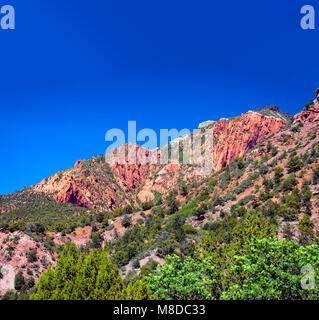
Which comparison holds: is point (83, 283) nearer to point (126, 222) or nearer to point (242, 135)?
point (126, 222)

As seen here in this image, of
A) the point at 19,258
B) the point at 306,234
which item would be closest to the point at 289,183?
the point at 306,234

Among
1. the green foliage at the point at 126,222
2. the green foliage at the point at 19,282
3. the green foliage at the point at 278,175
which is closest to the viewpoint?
the green foliage at the point at 19,282

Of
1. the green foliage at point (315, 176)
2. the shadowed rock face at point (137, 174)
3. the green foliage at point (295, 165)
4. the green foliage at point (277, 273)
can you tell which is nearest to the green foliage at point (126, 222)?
the green foliage at point (295, 165)

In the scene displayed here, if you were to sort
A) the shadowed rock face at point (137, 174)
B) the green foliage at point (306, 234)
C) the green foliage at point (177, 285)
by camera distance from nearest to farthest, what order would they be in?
the green foliage at point (177, 285), the green foliage at point (306, 234), the shadowed rock face at point (137, 174)

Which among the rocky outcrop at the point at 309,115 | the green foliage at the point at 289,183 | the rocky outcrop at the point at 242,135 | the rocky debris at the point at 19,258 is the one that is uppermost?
the rocky outcrop at the point at 242,135

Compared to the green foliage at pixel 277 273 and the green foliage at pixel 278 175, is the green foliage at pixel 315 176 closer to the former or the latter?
the green foliage at pixel 278 175

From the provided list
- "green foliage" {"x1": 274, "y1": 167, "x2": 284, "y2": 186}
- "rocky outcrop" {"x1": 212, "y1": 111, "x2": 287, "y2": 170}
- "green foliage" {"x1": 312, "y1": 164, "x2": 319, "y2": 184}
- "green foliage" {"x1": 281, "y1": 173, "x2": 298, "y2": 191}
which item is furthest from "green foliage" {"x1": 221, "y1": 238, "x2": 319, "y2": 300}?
"rocky outcrop" {"x1": 212, "y1": 111, "x2": 287, "y2": 170}

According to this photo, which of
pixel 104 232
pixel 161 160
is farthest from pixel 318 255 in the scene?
pixel 161 160

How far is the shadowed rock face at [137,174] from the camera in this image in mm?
94312

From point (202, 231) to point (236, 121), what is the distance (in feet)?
254

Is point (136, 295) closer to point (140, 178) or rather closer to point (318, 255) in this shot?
point (318, 255)

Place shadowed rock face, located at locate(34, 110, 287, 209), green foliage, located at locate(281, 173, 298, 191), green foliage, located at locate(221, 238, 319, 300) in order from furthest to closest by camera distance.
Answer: shadowed rock face, located at locate(34, 110, 287, 209) < green foliage, located at locate(281, 173, 298, 191) < green foliage, located at locate(221, 238, 319, 300)

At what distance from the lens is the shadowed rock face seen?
9431 cm

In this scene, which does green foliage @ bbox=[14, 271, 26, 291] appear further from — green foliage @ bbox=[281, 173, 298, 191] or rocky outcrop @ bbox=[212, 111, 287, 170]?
rocky outcrop @ bbox=[212, 111, 287, 170]
